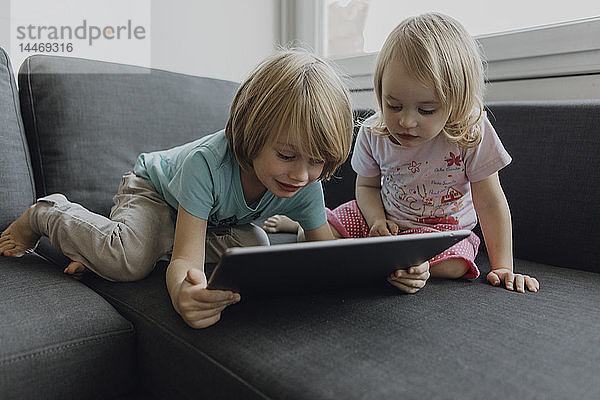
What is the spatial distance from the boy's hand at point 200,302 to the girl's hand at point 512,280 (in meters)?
0.55

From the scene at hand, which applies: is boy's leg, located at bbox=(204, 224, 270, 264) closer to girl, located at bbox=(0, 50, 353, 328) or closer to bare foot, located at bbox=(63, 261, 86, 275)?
girl, located at bbox=(0, 50, 353, 328)

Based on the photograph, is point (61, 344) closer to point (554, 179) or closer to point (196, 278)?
point (196, 278)

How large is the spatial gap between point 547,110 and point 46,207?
1192 mm

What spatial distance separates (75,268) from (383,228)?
2.26 ft

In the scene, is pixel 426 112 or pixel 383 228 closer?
pixel 426 112

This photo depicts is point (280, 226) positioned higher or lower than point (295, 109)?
lower

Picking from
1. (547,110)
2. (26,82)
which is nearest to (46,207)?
(26,82)

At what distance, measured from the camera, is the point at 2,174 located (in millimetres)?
1331

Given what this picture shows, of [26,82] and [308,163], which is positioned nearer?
[308,163]

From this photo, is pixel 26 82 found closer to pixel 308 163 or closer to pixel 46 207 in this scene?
pixel 46 207

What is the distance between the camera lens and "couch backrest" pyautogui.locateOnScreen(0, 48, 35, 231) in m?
1.33

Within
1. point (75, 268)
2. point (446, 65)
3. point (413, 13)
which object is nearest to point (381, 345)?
point (446, 65)

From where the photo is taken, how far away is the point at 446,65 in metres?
1.09

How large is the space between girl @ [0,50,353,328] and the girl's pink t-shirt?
234mm
